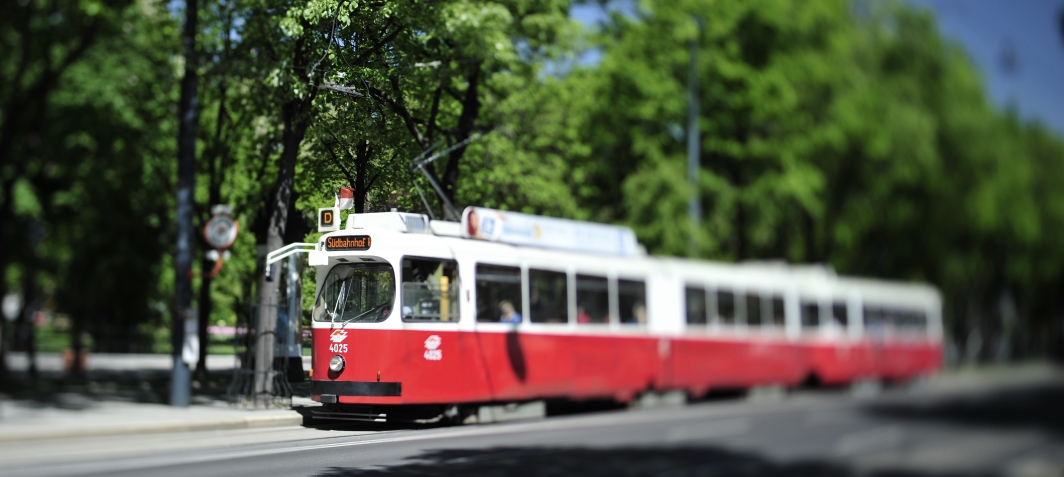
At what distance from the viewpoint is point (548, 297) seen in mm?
14742

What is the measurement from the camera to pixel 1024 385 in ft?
180

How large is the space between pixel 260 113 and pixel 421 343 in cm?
202

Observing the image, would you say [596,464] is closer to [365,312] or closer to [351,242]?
[365,312]

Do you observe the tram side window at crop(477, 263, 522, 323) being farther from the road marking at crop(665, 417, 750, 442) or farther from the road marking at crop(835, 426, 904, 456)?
the road marking at crop(835, 426, 904, 456)

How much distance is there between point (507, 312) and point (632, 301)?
6.69 meters

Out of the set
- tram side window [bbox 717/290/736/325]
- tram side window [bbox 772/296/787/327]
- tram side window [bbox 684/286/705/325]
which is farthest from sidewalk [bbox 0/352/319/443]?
tram side window [bbox 772/296/787/327]

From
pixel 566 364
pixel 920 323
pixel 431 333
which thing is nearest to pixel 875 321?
pixel 920 323

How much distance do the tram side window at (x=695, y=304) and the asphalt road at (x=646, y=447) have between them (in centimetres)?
197

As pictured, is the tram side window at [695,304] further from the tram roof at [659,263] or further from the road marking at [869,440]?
the road marking at [869,440]

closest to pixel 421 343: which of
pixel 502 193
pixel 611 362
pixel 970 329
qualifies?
pixel 502 193

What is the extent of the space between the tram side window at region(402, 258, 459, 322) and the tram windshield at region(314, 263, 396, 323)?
57 cm

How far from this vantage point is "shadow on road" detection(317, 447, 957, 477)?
22.9 ft

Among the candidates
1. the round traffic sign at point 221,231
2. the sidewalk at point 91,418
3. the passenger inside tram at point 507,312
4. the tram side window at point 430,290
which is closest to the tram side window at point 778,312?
the sidewalk at point 91,418

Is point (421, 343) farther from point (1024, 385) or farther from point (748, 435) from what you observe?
point (1024, 385)
